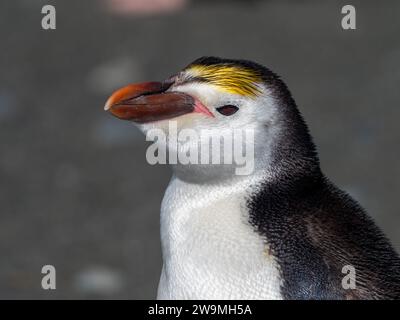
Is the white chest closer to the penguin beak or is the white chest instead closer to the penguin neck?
the penguin neck

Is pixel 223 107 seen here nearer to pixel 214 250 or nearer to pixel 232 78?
pixel 232 78

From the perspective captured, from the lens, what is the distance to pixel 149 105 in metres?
1.65

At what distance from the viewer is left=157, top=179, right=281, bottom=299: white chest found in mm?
1626

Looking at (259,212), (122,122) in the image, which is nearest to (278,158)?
(259,212)

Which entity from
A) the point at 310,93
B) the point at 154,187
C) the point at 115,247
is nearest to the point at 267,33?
the point at 310,93

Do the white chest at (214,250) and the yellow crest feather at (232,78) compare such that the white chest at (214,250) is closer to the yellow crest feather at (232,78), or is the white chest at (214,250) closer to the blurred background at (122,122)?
the yellow crest feather at (232,78)

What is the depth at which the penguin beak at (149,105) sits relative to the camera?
5.38 feet

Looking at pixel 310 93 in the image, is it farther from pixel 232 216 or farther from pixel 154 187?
pixel 232 216

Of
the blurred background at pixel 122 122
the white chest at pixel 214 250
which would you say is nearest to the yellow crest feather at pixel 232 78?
the white chest at pixel 214 250

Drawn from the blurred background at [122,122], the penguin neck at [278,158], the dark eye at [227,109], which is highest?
the blurred background at [122,122]

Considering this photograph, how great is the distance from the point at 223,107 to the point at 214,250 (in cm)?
21

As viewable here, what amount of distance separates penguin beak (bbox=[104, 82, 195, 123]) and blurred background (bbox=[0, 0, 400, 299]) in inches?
58.3

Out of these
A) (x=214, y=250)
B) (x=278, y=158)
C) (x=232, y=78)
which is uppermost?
A: (x=232, y=78)

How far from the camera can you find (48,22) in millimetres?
4078
